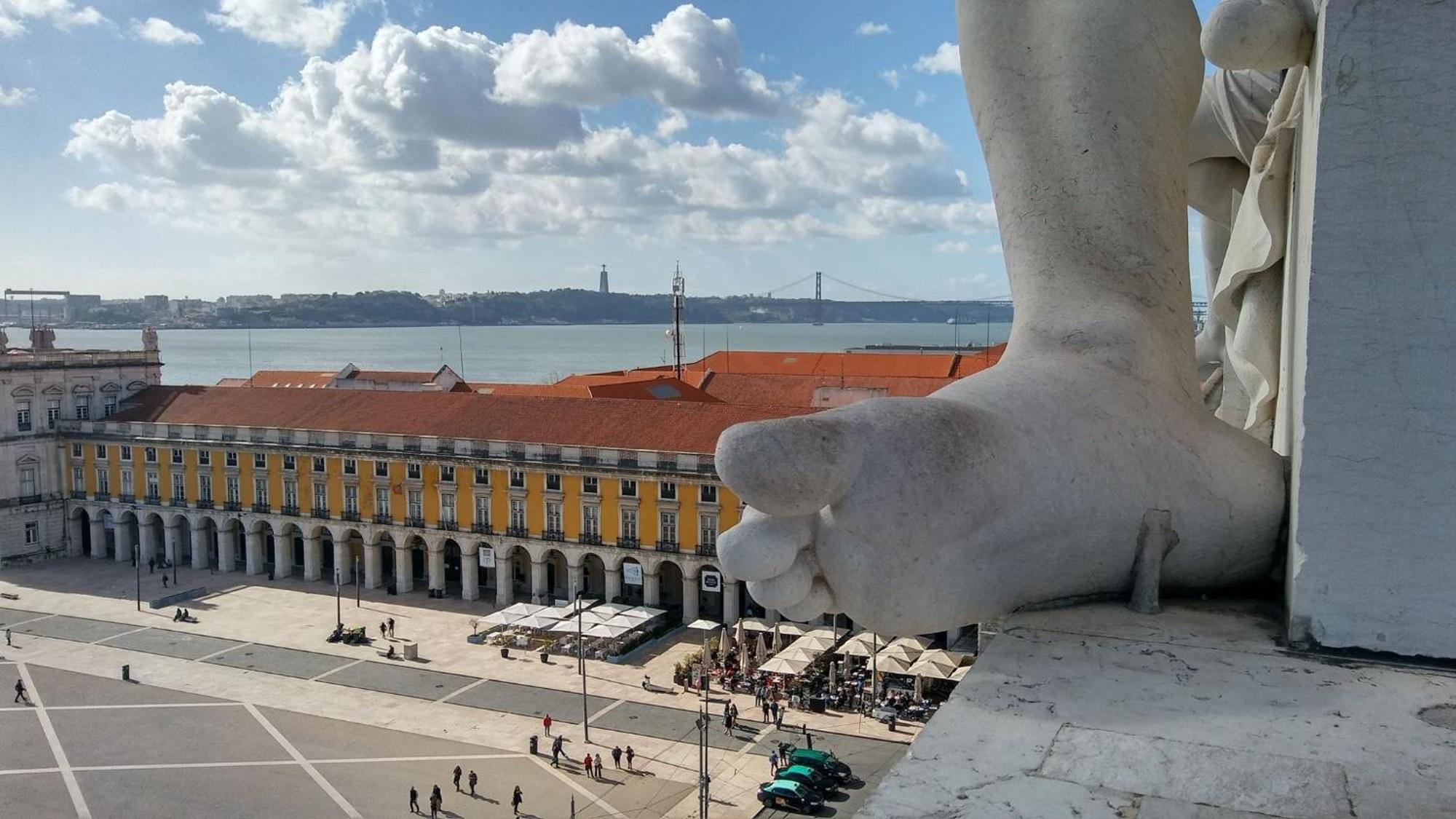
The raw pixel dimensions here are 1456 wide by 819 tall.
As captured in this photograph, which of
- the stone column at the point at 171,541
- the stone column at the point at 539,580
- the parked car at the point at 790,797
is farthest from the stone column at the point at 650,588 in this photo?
the stone column at the point at 171,541

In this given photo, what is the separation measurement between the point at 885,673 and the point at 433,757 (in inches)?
480

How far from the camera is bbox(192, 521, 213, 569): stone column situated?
179 ft

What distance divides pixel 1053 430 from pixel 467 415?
4535 cm

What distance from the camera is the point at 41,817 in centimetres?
2558

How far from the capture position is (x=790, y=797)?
25422mm

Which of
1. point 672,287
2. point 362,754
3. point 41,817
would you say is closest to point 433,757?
point 362,754

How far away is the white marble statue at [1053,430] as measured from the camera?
498 cm

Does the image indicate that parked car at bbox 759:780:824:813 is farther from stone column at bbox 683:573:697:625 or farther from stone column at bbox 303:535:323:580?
stone column at bbox 303:535:323:580

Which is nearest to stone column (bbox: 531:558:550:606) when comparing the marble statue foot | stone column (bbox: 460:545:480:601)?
stone column (bbox: 460:545:480:601)

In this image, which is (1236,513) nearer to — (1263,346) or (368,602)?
(1263,346)

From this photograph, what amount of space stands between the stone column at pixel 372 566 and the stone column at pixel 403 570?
105 centimetres

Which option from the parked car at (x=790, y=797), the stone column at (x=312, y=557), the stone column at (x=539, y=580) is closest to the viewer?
the parked car at (x=790, y=797)

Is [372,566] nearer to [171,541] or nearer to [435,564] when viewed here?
[435,564]

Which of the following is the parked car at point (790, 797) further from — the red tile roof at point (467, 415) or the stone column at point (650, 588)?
the stone column at point (650, 588)
